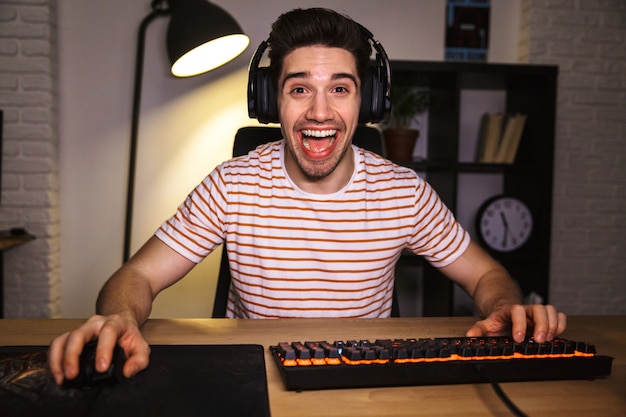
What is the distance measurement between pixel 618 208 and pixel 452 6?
137 cm

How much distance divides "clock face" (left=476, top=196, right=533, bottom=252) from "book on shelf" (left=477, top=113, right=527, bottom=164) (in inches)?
7.9

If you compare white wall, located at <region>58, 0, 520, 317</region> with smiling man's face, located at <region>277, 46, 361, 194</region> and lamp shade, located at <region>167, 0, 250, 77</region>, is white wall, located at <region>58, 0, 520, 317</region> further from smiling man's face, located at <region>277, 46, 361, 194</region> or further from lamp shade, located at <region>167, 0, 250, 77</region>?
smiling man's face, located at <region>277, 46, 361, 194</region>

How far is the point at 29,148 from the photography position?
2521 millimetres

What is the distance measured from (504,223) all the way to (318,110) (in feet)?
5.42

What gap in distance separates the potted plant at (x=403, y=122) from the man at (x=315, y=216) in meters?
1.22

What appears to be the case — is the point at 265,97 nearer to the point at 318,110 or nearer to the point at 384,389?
the point at 318,110

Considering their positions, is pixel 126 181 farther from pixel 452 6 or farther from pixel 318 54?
pixel 452 6

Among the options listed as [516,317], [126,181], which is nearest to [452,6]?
[126,181]

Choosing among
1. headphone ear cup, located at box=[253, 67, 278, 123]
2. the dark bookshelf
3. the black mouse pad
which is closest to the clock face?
the dark bookshelf

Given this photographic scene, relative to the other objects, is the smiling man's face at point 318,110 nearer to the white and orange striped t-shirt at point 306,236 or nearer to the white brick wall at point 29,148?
the white and orange striped t-shirt at point 306,236

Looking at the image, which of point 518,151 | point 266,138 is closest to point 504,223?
point 518,151

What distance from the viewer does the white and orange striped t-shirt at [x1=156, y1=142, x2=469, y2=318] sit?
132 centimetres

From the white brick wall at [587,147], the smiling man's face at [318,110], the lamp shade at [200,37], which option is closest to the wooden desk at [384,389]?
the smiling man's face at [318,110]

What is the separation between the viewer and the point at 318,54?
1350 mm
